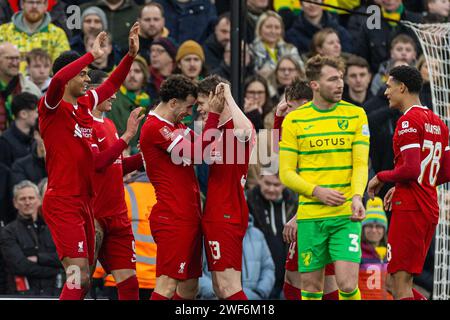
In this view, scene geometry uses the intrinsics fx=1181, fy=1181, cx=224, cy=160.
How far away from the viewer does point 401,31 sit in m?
15.6

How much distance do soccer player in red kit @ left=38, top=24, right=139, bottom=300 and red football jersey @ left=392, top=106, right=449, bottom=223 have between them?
262 centimetres

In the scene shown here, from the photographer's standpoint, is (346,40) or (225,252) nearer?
(225,252)

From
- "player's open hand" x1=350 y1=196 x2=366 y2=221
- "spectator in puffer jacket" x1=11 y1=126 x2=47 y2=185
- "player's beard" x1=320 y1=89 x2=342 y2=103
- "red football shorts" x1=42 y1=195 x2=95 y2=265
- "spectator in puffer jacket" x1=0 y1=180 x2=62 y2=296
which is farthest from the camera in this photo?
"spectator in puffer jacket" x1=11 y1=126 x2=47 y2=185

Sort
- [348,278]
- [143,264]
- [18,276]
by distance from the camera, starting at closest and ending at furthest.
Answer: [348,278] < [143,264] < [18,276]

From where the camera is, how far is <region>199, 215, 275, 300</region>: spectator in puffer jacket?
42.8ft

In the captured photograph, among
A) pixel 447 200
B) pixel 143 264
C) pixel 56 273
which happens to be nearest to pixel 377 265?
pixel 447 200

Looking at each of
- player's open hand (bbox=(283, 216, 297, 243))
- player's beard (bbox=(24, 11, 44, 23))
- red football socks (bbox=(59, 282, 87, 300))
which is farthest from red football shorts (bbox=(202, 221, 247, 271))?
player's beard (bbox=(24, 11, 44, 23))

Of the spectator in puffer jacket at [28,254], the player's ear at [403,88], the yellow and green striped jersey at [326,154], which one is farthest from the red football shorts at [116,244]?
the player's ear at [403,88]

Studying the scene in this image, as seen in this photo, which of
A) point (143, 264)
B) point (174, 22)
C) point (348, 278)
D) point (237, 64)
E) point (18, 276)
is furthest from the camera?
point (174, 22)

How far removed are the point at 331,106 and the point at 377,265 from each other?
362 centimetres

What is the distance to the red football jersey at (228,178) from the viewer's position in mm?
9867

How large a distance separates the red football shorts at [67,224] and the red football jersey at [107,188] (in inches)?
28.1

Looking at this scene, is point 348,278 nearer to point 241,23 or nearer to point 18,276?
point 241,23

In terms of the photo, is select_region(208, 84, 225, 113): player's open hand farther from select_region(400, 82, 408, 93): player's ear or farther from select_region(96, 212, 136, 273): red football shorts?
select_region(400, 82, 408, 93): player's ear
